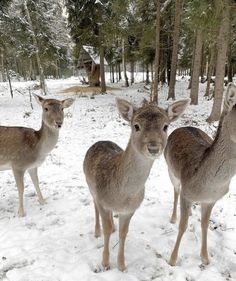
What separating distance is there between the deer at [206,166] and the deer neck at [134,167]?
0.80m

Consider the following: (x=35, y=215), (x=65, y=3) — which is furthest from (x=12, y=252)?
(x=65, y=3)

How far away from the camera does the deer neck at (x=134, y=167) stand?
334 cm

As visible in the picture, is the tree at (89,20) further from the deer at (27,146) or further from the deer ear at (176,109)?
the deer ear at (176,109)

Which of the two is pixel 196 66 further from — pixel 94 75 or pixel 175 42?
pixel 94 75

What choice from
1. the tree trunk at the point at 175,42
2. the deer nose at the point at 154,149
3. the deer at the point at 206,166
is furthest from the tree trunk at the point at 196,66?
the deer nose at the point at 154,149

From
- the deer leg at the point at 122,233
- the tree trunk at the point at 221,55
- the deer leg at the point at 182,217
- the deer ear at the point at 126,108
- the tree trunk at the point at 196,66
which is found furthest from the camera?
the tree trunk at the point at 196,66

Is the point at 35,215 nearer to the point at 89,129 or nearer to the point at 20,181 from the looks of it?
the point at 20,181

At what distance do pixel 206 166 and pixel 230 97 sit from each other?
92cm

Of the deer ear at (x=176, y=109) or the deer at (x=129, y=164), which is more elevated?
the deer ear at (x=176, y=109)

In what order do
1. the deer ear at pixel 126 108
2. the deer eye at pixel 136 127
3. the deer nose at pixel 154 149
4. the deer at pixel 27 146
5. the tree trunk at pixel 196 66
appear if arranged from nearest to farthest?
1. the deer nose at pixel 154 149
2. the deer eye at pixel 136 127
3. the deer ear at pixel 126 108
4. the deer at pixel 27 146
5. the tree trunk at pixel 196 66

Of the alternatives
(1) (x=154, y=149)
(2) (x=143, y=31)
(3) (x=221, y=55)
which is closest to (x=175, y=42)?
(2) (x=143, y=31)

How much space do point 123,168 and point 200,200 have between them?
3.81 feet

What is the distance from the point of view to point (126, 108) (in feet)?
11.5

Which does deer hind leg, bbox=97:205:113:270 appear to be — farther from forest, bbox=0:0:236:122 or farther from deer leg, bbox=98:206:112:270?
forest, bbox=0:0:236:122
